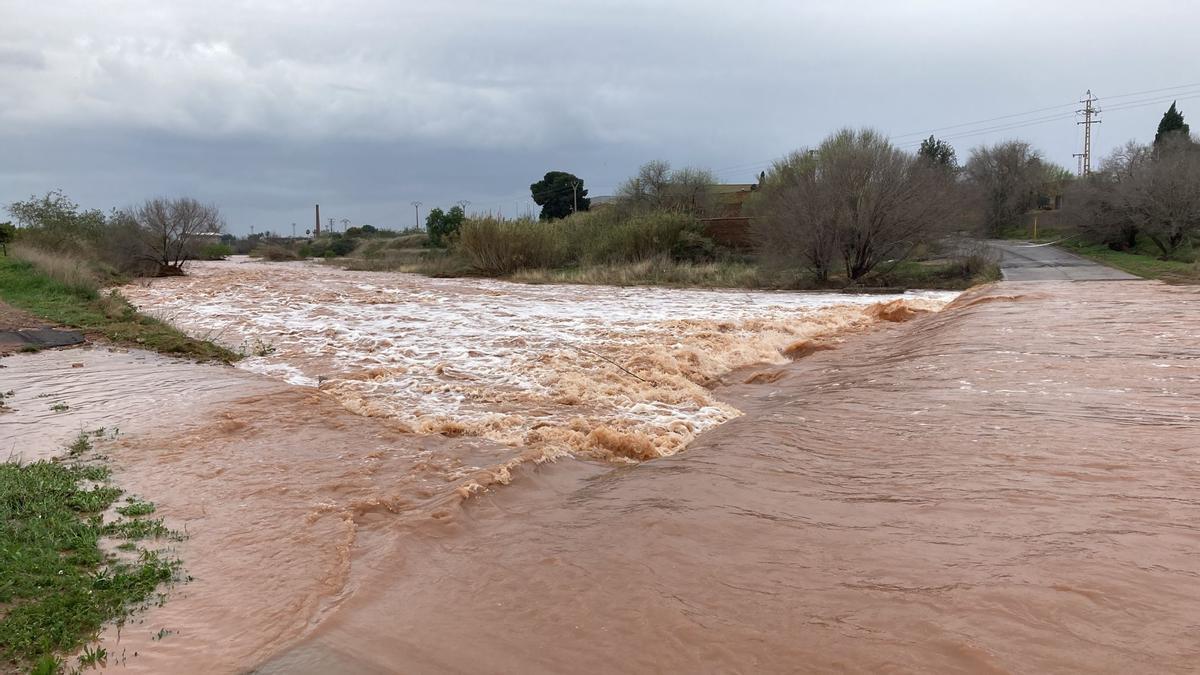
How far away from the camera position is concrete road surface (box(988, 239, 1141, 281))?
2886 cm

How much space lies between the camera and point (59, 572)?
4.22m

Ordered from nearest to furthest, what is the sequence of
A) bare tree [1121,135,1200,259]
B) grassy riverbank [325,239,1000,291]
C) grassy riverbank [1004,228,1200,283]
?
grassy riverbank [1004,228,1200,283]
grassy riverbank [325,239,1000,291]
bare tree [1121,135,1200,259]

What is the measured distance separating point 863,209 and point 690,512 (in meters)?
26.8

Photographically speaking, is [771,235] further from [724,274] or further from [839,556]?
[839,556]

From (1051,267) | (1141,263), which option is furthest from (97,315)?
(1141,263)

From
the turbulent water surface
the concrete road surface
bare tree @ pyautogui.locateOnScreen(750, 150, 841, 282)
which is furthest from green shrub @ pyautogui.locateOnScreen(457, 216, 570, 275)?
the turbulent water surface

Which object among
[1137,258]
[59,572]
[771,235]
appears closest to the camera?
[59,572]

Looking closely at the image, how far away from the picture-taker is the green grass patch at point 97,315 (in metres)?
13.6

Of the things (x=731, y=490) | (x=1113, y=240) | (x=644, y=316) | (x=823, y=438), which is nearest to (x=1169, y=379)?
(x=823, y=438)

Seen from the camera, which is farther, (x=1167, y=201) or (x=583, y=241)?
(x=583, y=241)

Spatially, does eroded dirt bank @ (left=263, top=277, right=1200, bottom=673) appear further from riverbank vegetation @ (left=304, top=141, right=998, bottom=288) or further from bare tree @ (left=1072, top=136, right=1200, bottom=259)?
bare tree @ (left=1072, top=136, right=1200, bottom=259)

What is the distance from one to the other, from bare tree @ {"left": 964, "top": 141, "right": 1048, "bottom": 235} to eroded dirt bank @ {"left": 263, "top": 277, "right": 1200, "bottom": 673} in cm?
5909

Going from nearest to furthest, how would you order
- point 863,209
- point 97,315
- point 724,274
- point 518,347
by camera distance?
point 518,347 < point 97,315 < point 863,209 < point 724,274

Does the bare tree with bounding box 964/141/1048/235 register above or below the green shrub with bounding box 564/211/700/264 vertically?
above
